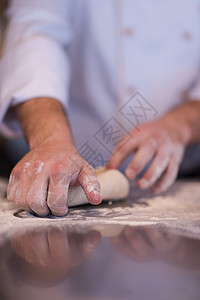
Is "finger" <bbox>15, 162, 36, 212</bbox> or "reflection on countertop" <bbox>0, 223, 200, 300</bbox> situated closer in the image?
"reflection on countertop" <bbox>0, 223, 200, 300</bbox>

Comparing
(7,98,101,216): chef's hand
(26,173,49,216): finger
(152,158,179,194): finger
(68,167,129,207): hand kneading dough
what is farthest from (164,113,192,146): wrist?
(26,173,49,216): finger

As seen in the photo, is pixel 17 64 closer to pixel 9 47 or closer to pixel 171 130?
pixel 9 47

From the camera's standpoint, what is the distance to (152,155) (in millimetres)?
1062

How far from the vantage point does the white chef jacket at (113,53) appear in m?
1.25

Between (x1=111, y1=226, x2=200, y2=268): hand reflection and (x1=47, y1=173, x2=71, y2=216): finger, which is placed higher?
(x1=47, y1=173, x2=71, y2=216): finger

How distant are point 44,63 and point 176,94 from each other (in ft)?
1.67

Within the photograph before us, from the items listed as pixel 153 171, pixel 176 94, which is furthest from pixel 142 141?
pixel 176 94

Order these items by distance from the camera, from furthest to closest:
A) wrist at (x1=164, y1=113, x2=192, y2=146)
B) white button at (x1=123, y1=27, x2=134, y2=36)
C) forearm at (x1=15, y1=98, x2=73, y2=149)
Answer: white button at (x1=123, y1=27, x2=134, y2=36)
wrist at (x1=164, y1=113, x2=192, y2=146)
forearm at (x1=15, y1=98, x2=73, y2=149)

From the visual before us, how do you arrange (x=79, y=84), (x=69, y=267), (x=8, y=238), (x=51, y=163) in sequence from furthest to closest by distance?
1. (x=79, y=84)
2. (x=51, y=163)
3. (x=8, y=238)
4. (x=69, y=267)

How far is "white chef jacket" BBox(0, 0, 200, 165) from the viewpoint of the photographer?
125 cm

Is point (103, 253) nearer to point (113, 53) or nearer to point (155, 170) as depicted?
point (155, 170)

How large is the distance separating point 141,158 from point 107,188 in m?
0.15

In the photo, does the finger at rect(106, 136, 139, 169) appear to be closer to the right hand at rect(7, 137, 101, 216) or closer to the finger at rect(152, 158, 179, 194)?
the finger at rect(152, 158, 179, 194)

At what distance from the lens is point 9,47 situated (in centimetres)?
125
